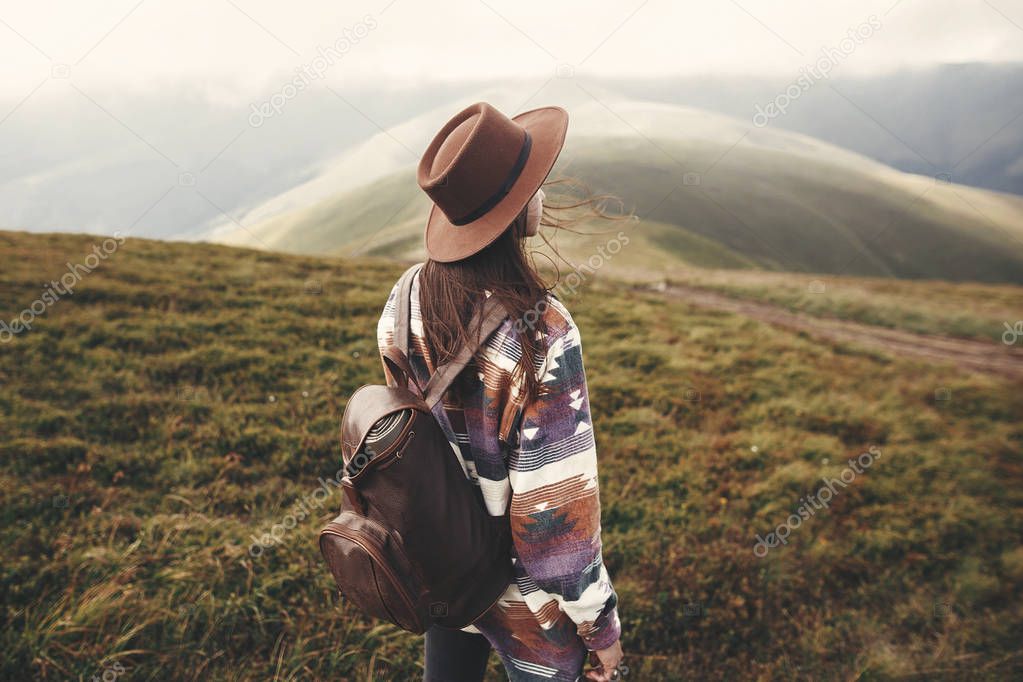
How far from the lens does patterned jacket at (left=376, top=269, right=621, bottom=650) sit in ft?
5.65

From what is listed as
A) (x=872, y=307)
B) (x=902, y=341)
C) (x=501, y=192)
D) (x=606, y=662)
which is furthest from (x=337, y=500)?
(x=872, y=307)

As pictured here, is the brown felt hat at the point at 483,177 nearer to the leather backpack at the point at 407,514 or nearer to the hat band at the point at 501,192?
the hat band at the point at 501,192

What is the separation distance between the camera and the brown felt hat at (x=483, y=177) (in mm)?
1746

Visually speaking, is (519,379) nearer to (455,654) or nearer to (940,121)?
(455,654)

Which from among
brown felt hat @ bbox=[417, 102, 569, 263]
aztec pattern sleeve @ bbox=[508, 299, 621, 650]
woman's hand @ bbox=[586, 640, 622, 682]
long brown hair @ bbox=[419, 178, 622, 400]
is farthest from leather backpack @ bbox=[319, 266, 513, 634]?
woman's hand @ bbox=[586, 640, 622, 682]

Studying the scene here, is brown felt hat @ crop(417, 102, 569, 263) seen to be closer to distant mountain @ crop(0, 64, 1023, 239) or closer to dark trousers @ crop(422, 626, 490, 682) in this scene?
dark trousers @ crop(422, 626, 490, 682)

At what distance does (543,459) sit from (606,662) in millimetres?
940

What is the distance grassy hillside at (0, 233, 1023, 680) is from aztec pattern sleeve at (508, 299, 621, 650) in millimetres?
2414

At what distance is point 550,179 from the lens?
2252 millimetres

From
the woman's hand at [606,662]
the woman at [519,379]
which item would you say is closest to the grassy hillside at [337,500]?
the woman's hand at [606,662]

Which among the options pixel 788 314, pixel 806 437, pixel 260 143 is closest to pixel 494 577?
pixel 806 437

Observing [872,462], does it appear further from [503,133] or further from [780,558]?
[503,133]

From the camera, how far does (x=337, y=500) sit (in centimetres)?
533

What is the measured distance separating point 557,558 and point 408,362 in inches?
35.1
